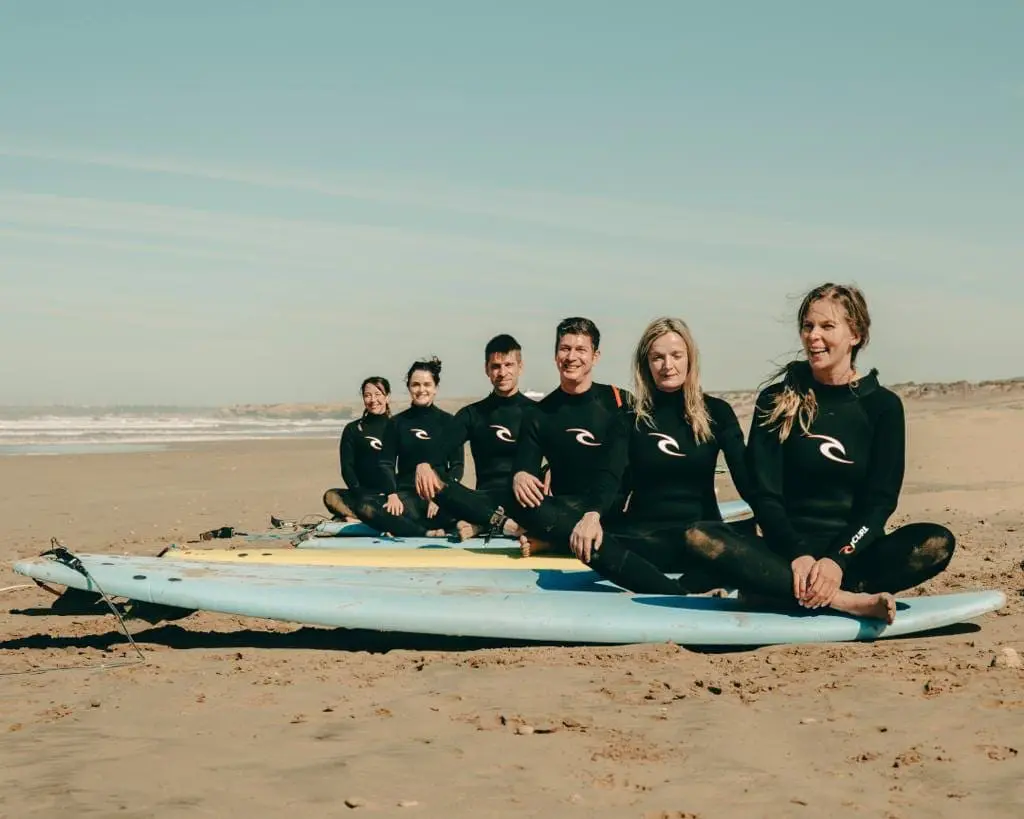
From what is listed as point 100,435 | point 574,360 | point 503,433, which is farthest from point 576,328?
point 100,435

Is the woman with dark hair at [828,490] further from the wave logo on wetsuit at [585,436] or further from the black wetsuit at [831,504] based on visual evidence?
the wave logo on wetsuit at [585,436]

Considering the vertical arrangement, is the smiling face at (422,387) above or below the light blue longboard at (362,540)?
above

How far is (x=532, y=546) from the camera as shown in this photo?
21.9 feet

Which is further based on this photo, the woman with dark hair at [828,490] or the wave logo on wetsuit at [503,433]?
the wave logo on wetsuit at [503,433]

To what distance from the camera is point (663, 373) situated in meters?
5.43

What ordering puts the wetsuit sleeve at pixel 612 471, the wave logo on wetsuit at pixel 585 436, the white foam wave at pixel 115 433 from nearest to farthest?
the wetsuit sleeve at pixel 612 471
the wave logo on wetsuit at pixel 585 436
the white foam wave at pixel 115 433

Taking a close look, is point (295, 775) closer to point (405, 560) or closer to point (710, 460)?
point (710, 460)

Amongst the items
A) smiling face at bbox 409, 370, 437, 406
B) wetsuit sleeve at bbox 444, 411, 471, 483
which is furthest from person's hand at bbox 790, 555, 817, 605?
smiling face at bbox 409, 370, 437, 406

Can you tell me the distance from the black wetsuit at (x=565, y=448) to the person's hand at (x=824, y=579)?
170 cm

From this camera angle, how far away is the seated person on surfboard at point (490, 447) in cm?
765

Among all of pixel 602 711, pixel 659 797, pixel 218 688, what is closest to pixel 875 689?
pixel 602 711

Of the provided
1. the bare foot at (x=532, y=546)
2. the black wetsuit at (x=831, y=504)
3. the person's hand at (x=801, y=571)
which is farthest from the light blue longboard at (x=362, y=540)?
the person's hand at (x=801, y=571)

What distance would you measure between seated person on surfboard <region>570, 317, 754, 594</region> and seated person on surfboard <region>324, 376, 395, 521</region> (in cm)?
364

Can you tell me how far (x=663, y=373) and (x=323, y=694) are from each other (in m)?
2.30
